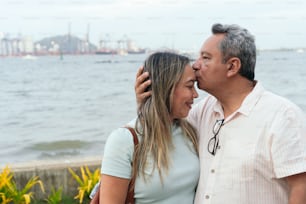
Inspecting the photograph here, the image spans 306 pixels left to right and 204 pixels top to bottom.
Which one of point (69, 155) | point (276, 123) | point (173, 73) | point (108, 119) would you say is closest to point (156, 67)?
point (173, 73)

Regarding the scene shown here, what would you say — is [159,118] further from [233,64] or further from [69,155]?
[69,155]

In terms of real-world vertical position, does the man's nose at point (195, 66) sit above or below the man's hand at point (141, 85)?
above

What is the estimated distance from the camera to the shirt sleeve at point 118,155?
7.79 feet

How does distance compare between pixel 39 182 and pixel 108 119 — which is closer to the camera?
pixel 39 182

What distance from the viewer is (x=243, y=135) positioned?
246 centimetres

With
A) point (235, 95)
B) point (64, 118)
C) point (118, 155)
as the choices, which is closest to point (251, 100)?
point (235, 95)

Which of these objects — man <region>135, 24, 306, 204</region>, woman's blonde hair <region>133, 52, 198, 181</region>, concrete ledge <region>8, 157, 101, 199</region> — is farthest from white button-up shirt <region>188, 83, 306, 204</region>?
concrete ledge <region>8, 157, 101, 199</region>

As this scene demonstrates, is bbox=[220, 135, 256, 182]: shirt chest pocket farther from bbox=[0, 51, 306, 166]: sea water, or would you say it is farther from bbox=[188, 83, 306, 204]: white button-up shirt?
bbox=[0, 51, 306, 166]: sea water

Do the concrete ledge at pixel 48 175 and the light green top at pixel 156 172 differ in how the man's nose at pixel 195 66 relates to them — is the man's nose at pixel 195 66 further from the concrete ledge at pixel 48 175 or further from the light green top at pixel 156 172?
the concrete ledge at pixel 48 175

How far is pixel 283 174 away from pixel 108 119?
12395 mm

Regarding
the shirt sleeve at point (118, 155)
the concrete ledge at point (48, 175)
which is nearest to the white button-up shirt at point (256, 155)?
the shirt sleeve at point (118, 155)

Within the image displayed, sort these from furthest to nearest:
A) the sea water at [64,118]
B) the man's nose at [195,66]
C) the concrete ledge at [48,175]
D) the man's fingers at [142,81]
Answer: the sea water at [64,118]
the concrete ledge at [48,175]
the man's nose at [195,66]
the man's fingers at [142,81]

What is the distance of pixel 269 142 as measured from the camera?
2.38m

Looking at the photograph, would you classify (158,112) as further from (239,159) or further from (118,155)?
(239,159)
